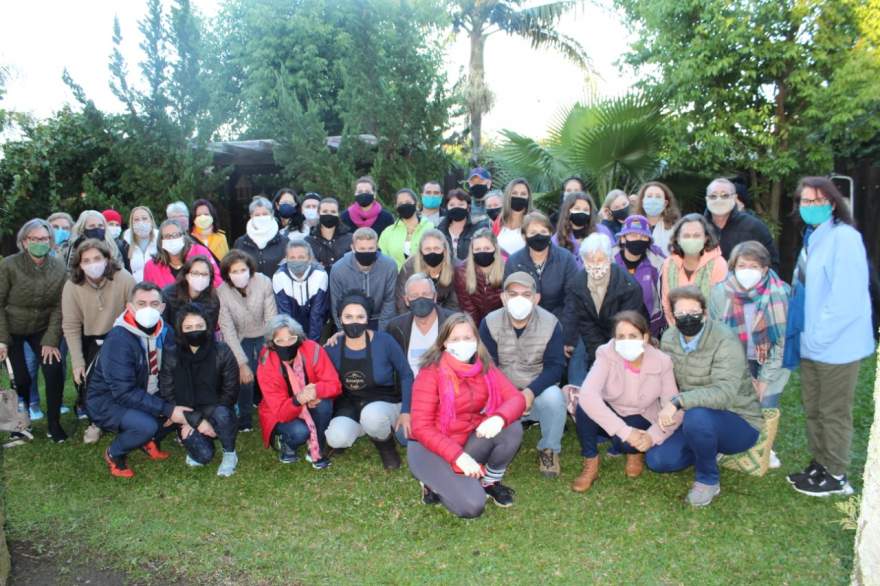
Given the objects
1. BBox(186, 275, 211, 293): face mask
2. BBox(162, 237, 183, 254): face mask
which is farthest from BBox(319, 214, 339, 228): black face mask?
BBox(186, 275, 211, 293): face mask

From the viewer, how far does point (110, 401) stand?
222 inches

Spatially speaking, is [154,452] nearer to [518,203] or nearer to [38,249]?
[38,249]

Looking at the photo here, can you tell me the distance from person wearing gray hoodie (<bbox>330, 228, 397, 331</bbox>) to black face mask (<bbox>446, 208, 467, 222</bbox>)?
3.02ft

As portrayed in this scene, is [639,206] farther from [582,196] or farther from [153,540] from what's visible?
[153,540]

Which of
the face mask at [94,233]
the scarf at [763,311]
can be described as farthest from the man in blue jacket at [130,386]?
the scarf at [763,311]

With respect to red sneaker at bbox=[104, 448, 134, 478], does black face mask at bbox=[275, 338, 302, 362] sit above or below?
above

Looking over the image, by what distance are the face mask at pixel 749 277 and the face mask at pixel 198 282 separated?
13.8ft

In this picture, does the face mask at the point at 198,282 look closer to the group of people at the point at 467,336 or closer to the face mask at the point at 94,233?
the group of people at the point at 467,336

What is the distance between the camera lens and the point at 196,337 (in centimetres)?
551

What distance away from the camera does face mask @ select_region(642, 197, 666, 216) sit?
6.58m

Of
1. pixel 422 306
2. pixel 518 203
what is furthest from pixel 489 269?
pixel 518 203

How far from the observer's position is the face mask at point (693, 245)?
5.46 meters

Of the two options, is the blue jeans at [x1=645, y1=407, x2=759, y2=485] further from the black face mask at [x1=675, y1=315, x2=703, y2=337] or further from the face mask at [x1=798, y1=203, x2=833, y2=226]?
the face mask at [x1=798, y1=203, x2=833, y2=226]

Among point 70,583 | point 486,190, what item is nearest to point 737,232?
point 486,190
